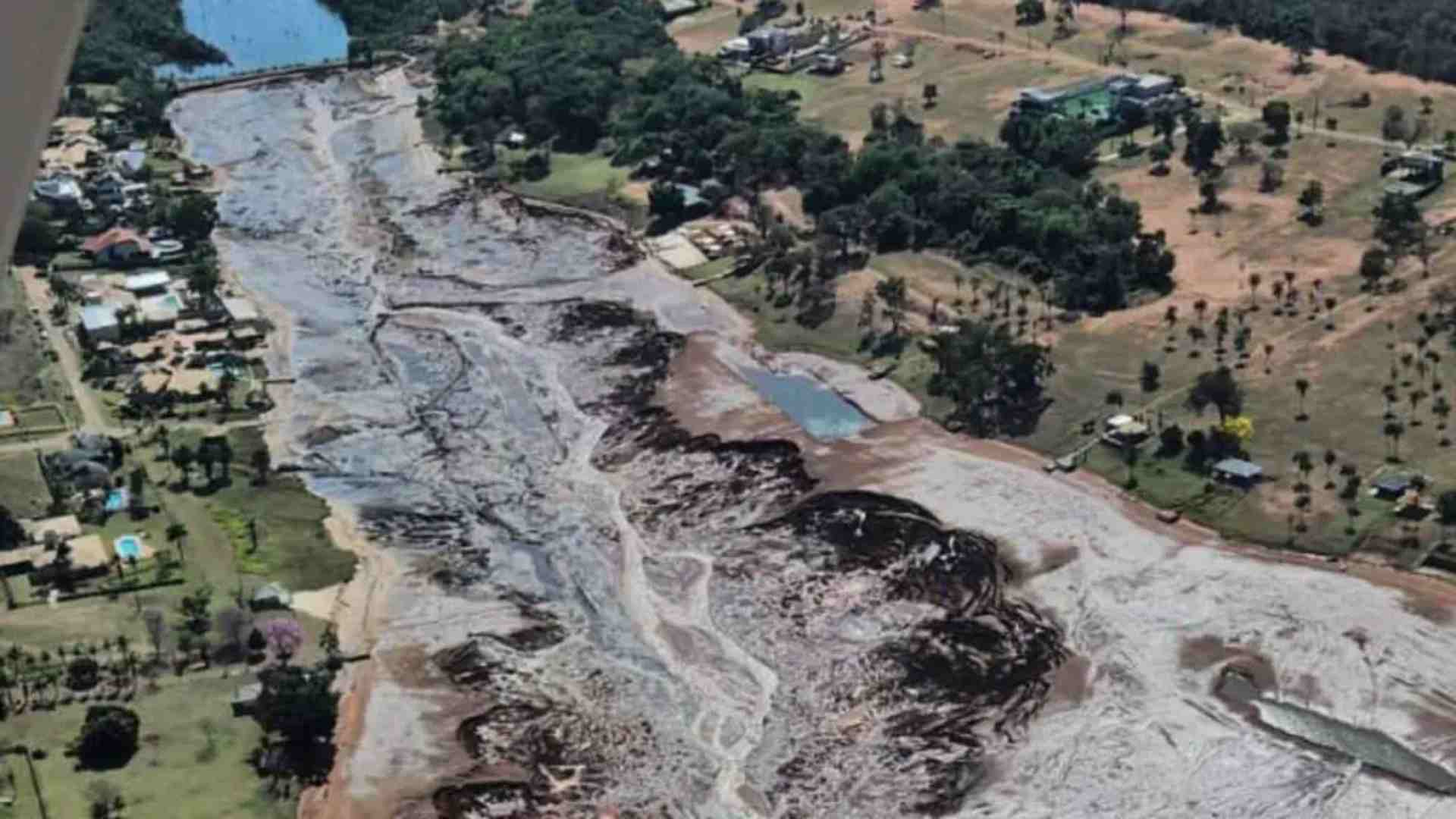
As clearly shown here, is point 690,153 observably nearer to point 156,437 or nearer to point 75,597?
point 156,437

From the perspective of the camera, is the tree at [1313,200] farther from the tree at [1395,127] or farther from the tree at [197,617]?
the tree at [197,617]

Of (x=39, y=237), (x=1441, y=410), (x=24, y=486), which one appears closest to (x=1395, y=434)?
(x=1441, y=410)

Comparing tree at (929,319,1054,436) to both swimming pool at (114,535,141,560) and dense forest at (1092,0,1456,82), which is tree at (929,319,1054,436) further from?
dense forest at (1092,0,1456,82)

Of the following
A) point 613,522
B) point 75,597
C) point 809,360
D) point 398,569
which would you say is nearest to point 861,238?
point 809,360

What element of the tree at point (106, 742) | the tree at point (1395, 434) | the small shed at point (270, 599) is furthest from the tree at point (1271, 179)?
the tree at point (106, 742)

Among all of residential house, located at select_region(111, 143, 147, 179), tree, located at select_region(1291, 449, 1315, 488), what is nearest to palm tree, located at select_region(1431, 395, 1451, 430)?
tree, located at select_region(1291, 449, 1315, 488)

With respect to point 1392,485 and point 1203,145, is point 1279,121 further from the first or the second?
point 1392,485
